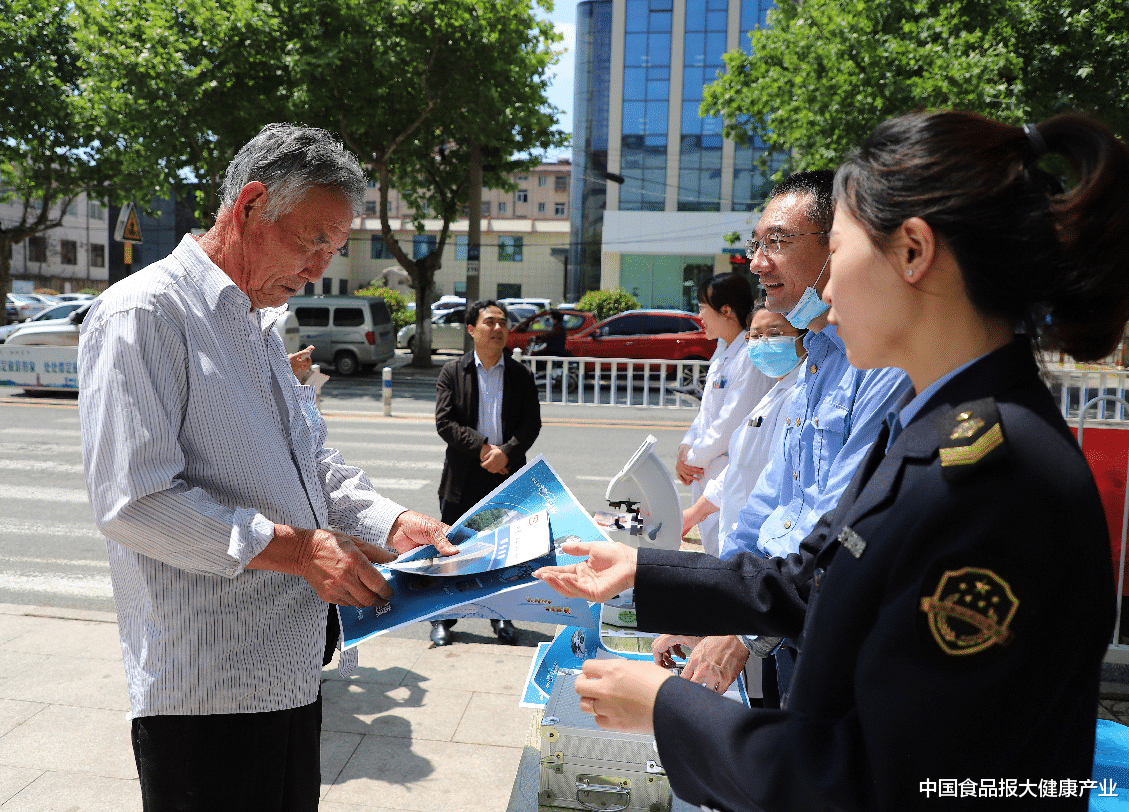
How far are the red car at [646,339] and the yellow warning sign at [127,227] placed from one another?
31.7 ft

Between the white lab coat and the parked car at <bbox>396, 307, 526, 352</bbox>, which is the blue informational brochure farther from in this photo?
the parked car at <bbox>396, 307, 526, 352</bbox>

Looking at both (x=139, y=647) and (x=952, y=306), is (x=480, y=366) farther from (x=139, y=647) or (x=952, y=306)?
(x=952, y=306)

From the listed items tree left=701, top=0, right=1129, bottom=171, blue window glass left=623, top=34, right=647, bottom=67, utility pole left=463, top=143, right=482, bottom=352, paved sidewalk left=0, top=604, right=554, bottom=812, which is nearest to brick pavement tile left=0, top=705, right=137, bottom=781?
paved sidewalk left=0, top=604, right=554, bottom=812

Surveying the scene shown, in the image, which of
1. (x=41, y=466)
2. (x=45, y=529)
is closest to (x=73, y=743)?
(x=45, y=529)

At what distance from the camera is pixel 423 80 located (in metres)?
19.5

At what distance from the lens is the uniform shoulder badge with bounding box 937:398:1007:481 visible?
958 mm

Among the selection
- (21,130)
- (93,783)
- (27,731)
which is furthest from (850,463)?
(21,130)

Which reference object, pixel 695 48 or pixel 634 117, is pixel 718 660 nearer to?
pixel 634 117

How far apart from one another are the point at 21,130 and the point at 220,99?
648 cm

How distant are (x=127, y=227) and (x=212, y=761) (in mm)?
12431

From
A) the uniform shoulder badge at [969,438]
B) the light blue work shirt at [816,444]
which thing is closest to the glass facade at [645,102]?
the light blue work shirt at [816,444]

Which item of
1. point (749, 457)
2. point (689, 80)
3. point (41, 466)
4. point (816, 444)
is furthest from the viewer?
point (689, 80)

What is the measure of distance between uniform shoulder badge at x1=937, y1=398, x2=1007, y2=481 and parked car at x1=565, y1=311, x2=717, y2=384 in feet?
59.3

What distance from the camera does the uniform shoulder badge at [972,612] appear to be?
92cm
